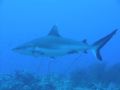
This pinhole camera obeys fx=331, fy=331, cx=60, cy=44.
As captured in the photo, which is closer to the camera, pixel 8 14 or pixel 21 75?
pixel 21 75

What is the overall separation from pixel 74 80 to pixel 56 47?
659cm

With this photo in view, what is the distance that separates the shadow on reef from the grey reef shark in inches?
146

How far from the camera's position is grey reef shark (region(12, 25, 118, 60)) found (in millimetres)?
5883

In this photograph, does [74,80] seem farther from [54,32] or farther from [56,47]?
[56,47]

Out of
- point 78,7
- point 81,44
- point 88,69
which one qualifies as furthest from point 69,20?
point 81,44

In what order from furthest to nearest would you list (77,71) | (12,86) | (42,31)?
(42,31), (77,71), (12,86)

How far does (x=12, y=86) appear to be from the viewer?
32.6ft

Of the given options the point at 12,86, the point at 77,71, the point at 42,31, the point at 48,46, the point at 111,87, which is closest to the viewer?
the point at 48,46

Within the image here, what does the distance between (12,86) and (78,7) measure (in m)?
109

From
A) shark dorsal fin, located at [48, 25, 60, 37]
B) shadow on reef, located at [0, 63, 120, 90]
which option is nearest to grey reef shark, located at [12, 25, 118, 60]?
shark dorsal fin, located at [48, 25, 60, 37]

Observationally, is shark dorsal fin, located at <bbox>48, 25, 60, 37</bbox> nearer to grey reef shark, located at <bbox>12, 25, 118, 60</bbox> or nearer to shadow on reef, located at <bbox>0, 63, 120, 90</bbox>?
grey reef shark, located at <bbox>12, 25, 118, 60</bbox>

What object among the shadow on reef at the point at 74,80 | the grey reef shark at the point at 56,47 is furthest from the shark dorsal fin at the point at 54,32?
the shadow on reef at the point at 74,80

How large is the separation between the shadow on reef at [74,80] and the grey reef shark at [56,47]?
3.71 metres

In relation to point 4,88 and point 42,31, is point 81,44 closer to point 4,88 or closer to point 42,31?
point 4,88
